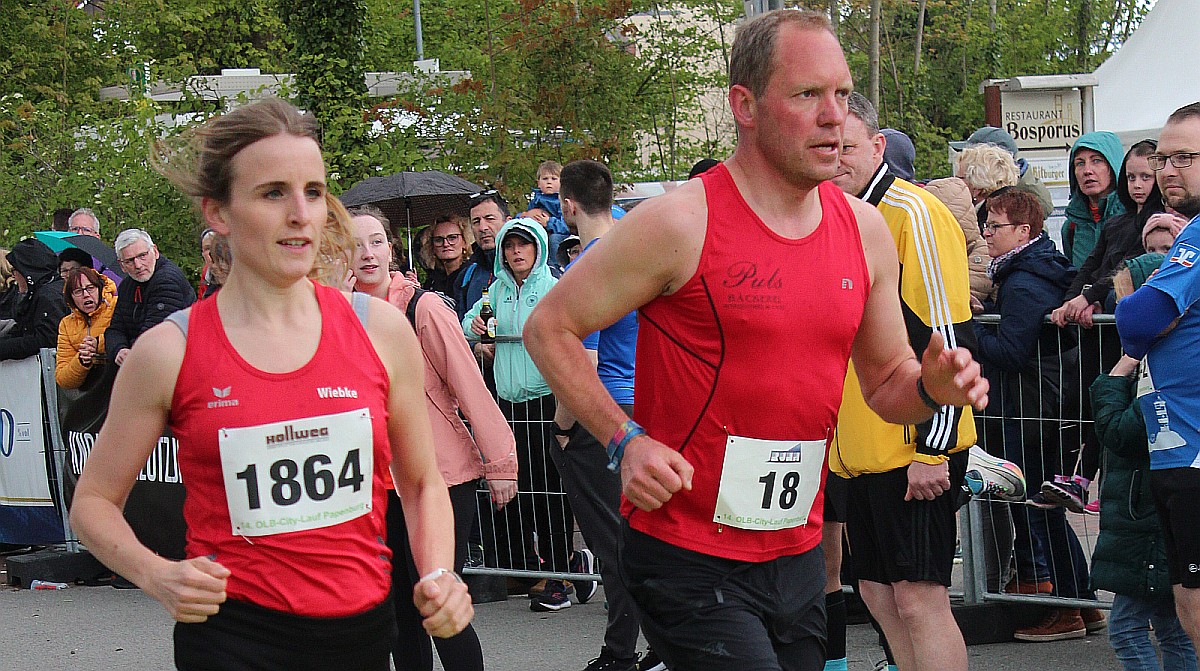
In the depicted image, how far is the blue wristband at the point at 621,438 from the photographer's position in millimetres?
3314

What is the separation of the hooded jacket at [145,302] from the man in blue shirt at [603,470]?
3.76m

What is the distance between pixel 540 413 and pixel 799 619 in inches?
181

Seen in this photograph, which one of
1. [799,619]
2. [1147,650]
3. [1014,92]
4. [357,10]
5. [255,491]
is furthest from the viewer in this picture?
[357,10]

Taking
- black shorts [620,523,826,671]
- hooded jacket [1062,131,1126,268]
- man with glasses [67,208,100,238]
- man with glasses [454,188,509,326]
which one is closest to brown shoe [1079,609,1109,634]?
hooded jacket [1062,131,1126,268]

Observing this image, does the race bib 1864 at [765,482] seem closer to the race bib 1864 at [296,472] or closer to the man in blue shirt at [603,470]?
the race bib 1864 at [296,472]

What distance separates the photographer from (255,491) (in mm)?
3039

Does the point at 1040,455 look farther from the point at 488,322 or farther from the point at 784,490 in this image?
the point at 784,490

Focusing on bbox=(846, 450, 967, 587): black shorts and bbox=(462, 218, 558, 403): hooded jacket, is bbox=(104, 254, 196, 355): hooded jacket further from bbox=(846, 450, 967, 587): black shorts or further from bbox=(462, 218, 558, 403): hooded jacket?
bbox=(846, 450, 967, 587): black shorts

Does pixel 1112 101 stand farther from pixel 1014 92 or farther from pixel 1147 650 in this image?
pixel 1147 650

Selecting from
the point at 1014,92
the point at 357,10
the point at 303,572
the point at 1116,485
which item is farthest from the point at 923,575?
the point at 357,10

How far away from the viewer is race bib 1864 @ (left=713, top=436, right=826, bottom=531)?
11.0ft

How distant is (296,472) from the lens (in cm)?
307

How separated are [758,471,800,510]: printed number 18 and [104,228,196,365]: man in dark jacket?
264 inches

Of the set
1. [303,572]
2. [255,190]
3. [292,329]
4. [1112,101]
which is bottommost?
[303,572]
